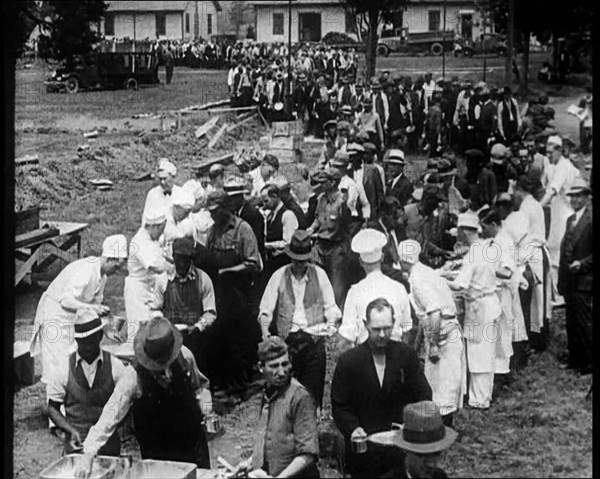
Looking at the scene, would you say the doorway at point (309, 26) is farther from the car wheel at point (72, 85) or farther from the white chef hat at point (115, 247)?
the white chef hat at point (115, 247)

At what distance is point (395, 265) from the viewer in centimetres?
439

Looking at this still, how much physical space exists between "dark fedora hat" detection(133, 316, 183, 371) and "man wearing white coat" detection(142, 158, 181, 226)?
0.42 metres

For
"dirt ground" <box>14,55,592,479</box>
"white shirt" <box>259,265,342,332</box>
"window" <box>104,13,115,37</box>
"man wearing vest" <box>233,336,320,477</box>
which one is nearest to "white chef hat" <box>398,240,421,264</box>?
"white shirt" <box>259,265,342,332</box>

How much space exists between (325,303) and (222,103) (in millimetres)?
815

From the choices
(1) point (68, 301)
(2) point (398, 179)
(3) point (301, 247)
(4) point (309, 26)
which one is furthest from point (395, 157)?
(1) point (68, 301)

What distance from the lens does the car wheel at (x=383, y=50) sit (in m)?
4.52

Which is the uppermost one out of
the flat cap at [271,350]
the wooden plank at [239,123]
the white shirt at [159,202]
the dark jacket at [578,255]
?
the wooden plank at [239,123]

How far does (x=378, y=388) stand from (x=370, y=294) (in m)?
0.32

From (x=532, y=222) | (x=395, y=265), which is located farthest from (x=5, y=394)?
(x=532, y=222)

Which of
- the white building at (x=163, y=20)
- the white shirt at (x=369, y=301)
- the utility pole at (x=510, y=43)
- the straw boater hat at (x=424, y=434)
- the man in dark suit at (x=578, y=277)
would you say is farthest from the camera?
the white building at (x=163, y=20)

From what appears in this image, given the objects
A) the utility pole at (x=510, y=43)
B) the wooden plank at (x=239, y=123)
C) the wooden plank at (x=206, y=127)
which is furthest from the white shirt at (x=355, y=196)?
the utility pole at (x=510, y=43)

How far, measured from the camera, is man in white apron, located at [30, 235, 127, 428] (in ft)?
14.6

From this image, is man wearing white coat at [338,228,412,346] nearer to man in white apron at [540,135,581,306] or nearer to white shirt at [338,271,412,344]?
white shirt at [338,271,412,344]

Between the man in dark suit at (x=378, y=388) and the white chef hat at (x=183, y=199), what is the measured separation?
73 centimetres
